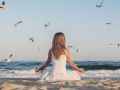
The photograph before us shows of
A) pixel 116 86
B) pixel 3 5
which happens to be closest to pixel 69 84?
pixel 116 86

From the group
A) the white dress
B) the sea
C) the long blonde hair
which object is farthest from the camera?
the sea

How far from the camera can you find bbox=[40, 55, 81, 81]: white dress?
10594 mm

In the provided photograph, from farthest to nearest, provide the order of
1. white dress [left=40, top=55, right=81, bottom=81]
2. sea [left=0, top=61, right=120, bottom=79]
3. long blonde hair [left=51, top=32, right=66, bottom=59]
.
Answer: sea [left=0, top=61, right=120, bottom=79], white dress [left=40, top=55, right=81, bottom=81], long blonde hair [left=51, top=32, right=66, bottom=59]

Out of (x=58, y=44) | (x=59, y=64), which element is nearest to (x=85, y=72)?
(x=59, y=64)

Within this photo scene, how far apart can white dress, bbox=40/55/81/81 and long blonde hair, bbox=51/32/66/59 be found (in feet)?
0.51

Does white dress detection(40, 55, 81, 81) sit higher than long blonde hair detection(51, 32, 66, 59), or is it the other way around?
long blonde hair detection(51, 32, 66, 59)

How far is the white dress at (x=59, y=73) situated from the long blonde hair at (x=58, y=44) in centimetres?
16

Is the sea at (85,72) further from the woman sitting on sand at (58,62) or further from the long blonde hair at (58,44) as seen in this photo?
the long blonde hair at (58,44)

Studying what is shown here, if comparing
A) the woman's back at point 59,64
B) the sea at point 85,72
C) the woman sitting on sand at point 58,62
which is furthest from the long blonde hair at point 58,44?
the sea at point 85,72

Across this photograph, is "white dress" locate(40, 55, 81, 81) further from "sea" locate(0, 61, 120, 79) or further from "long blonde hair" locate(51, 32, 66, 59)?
"sea" locate(0, 61, 120, 79)

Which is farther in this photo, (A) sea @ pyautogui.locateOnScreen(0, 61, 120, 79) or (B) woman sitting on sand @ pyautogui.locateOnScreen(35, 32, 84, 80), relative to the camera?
(A) sea @ pyautogui.locateOnScreen(0, 61, 120, 79)

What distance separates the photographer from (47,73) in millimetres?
10641

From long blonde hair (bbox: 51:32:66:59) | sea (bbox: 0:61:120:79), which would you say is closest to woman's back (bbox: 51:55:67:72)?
long blonde hair (bbox: 51:32:66:59)

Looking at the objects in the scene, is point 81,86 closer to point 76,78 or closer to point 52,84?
point 52,84
